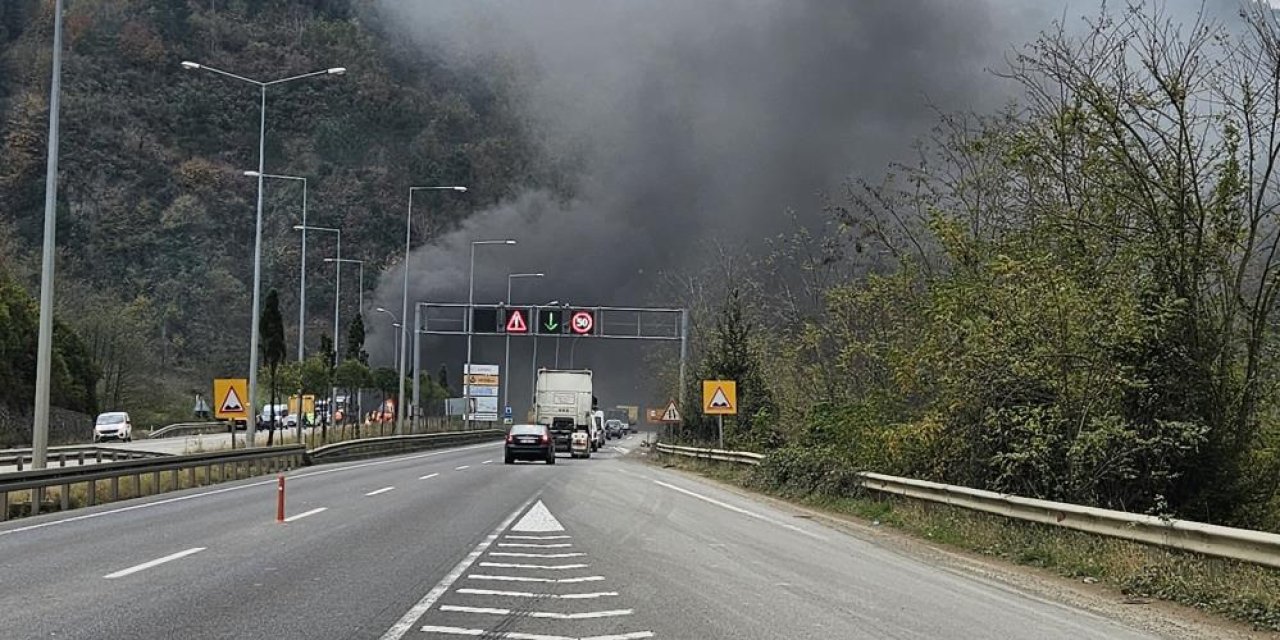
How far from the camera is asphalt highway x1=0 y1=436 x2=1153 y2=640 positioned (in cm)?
1000

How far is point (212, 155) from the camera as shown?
115750mm

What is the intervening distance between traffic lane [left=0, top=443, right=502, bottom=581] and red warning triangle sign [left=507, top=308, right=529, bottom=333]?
91.0 feet

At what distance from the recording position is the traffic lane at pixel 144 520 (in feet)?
48.6

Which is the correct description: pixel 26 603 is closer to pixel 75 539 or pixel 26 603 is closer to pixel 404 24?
pixel 75 539

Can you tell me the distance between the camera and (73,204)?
106750 mm

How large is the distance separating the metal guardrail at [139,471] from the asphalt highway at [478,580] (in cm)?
113

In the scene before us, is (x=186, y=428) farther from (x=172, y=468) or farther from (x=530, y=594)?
(x=530, y=594)

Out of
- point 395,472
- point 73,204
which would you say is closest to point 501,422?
point 73,204

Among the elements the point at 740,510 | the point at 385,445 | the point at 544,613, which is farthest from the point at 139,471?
the point at 385,445

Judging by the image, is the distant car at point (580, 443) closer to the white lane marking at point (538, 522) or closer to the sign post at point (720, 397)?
the sign post at point (720, 397)

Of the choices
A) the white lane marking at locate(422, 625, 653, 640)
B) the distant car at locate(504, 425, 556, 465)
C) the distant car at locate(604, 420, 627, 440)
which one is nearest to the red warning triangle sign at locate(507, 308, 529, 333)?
the distant car at locate(504, 425, 556, 465)

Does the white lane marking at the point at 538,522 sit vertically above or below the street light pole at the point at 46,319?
below

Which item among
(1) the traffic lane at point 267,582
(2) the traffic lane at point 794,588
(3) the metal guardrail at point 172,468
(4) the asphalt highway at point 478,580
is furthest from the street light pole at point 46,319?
(2) the traffic lane at point 794,588

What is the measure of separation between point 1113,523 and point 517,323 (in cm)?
4769
